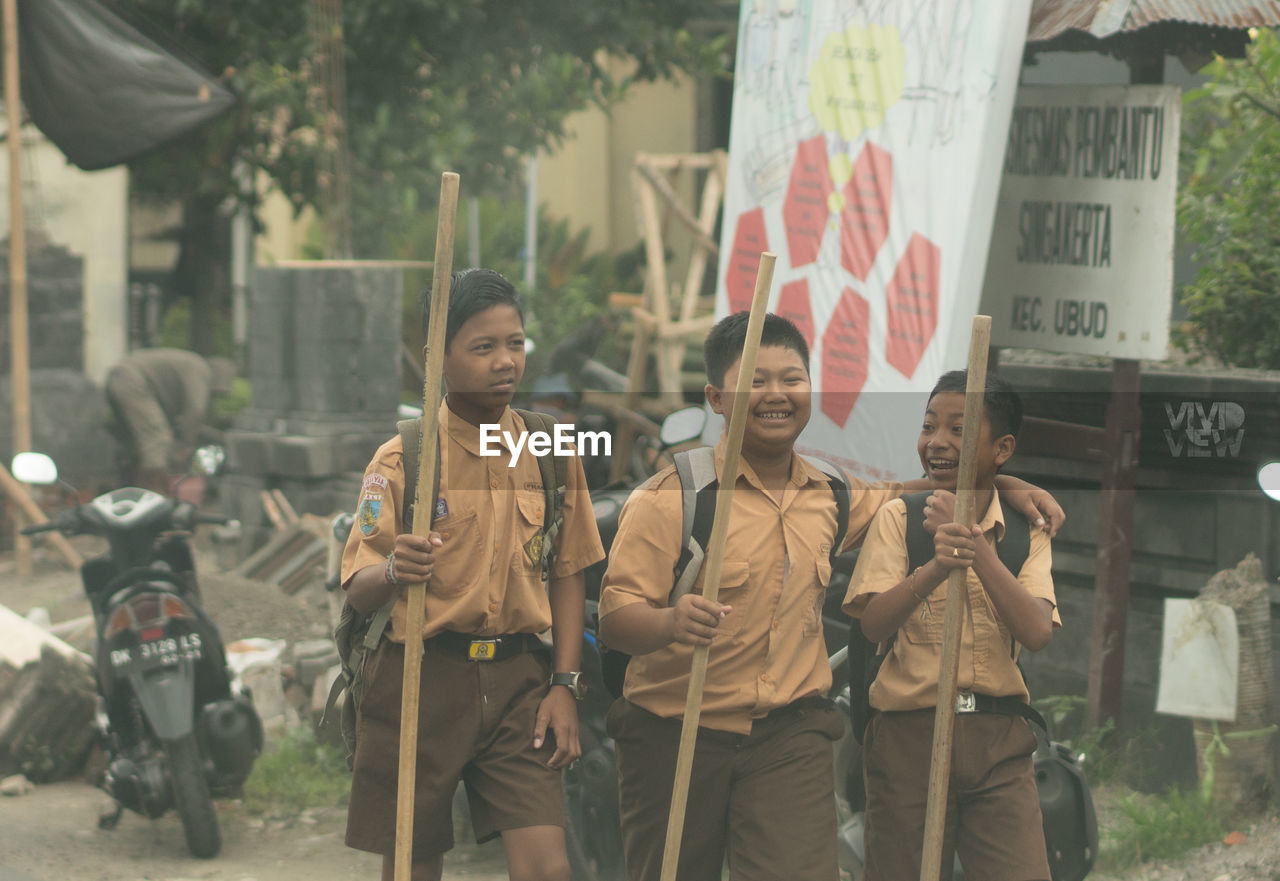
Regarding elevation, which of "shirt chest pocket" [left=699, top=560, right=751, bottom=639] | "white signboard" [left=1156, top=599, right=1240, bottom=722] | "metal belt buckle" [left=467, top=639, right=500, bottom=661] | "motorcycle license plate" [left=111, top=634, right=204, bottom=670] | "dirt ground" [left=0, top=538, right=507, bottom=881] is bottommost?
"dirt ground" [left=0, top=538, right=507, bottom=881]

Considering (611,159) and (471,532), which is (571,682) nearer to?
(471,532)

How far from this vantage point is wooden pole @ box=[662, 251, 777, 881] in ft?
9.37

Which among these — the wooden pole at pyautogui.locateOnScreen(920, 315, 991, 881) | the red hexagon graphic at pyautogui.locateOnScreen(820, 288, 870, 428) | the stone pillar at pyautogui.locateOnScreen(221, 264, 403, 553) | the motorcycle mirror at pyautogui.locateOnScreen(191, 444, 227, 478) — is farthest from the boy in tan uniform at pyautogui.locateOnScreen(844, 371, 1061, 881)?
the stone pillar at pyautogui.locateOnScreen(221, 264, 403, 553)

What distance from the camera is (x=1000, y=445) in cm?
321

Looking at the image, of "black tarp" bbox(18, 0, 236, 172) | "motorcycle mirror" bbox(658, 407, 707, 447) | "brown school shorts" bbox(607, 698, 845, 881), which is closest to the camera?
"brown school shorts" bbox(607, 698, 845, 881)

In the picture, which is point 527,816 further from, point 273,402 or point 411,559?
point 273,402

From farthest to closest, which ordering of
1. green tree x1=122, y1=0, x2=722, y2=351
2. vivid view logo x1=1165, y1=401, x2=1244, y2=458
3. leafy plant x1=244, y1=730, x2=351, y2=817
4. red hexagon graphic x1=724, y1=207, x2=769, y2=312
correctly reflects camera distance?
green tree x1=122, y1=0, x2=722, y2=351, red hexagon graphic x1=724, y1=207, x2=769, y2=312, leafy plant x1=244, y1=730, x2=351, y2=817, vivid view logo x1=1165, y1=401, x2=1244, y2=458

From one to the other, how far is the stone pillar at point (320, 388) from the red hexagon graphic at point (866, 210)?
3.63 m

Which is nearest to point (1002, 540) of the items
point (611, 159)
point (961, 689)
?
point (961, 689)

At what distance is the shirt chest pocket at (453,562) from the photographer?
3.20m

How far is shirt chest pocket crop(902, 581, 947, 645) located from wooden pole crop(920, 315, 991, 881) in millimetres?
127

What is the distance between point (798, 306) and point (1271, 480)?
1.54m

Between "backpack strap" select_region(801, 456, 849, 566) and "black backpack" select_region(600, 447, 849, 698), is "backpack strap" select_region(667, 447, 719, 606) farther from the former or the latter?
"backpack strap" select_region(801, 456, 849, 566)

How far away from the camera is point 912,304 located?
4.73m
